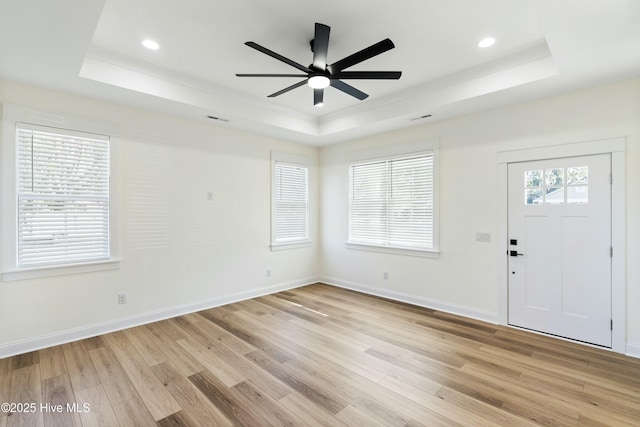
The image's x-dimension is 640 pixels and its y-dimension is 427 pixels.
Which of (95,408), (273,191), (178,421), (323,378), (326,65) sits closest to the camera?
(178,421)

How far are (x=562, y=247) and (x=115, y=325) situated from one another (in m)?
5.41

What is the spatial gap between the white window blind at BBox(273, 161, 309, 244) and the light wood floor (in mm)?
2047

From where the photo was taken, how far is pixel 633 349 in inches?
118

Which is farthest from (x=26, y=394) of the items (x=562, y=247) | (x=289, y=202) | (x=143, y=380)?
(x=562, y=247)

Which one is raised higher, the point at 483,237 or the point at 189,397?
the point at 483,237

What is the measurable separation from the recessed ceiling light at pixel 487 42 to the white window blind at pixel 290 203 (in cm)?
352

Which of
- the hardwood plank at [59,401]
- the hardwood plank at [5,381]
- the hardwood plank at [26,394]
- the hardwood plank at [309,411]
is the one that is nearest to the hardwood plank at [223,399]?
the hardwood plank at [309,411]

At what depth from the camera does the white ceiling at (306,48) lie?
2.25m

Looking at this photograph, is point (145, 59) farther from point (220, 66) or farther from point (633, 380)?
point (633, 380)

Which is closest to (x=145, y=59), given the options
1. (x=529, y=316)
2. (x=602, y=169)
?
(x=602, y=169)

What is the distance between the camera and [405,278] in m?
4.81

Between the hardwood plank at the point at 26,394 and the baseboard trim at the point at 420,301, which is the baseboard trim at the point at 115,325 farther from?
the baseboard trim at the point at 420,301

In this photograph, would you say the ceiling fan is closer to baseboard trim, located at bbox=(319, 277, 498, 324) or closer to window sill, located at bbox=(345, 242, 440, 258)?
window sill, located at bbox=(345, 242, 440, 258)

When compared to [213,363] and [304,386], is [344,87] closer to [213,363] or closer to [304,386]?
[304,386]
